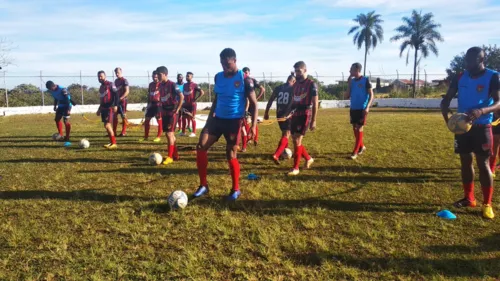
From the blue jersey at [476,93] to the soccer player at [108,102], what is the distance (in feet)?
28.8

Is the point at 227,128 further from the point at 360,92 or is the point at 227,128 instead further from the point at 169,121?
the point at 360,92

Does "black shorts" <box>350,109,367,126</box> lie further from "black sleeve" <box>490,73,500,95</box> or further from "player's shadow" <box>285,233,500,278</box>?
"player's shadow" <box>285,233,500,278</box>

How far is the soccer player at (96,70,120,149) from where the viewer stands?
10.4 m

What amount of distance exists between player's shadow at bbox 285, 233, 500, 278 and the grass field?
2cm

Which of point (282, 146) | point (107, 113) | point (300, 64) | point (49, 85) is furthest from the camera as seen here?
point (49, 85)

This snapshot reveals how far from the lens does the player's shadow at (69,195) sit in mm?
5574

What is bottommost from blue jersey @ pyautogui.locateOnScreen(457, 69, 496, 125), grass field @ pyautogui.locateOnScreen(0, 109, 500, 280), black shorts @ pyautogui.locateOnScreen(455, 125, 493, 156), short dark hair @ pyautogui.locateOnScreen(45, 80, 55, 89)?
grass field @ pyautogui.locateOnScreen(0, 109, 500, 280)

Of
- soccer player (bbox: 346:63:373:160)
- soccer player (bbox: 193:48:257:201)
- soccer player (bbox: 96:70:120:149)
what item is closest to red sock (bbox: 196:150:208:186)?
soccer player (bbox: 193:48:257:201)

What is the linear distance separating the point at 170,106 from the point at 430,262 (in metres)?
6.54

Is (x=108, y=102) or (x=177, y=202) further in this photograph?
(x=108, y=102)

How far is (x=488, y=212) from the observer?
15.2 feet

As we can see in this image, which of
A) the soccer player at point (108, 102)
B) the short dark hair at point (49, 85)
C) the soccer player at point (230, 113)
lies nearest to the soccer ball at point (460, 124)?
the soccer player at point (230, 113)

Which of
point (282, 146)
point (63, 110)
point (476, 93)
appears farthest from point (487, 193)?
point (63, 110)

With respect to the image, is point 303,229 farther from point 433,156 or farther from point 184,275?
point 433,156
